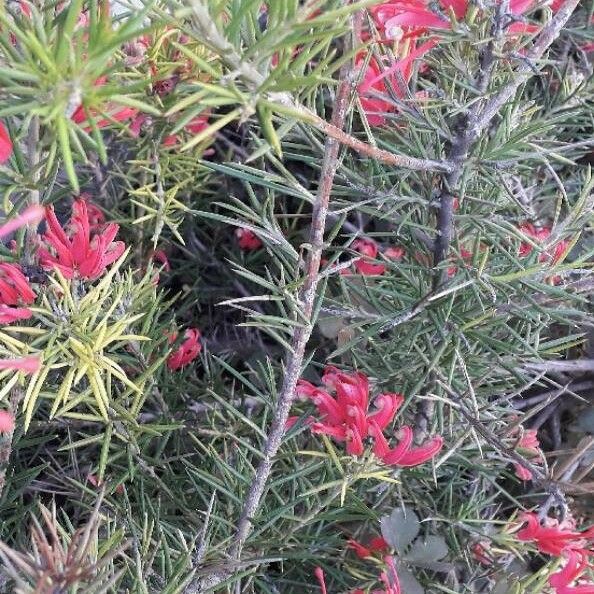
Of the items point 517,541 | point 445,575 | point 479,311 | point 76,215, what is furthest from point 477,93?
point 445,575

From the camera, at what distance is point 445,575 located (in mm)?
820

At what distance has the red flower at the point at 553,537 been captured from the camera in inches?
24.8

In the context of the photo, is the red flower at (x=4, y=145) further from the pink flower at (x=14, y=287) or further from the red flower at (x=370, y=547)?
the red flower at (x=370, y=547)

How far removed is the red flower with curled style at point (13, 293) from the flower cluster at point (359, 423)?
10.5 inches

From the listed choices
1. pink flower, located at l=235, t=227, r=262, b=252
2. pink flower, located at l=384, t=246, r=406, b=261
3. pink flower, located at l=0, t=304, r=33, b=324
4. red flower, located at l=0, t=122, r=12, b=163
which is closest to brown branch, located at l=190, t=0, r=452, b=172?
red flower, located at l=0, t=122, r=12, b=163

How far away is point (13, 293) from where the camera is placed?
20.8 inches

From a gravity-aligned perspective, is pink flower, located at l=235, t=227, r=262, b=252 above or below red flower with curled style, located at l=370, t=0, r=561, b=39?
below

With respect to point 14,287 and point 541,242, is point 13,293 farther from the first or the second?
point 541,242

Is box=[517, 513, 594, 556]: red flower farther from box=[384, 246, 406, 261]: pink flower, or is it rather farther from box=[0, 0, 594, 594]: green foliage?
box=[384, 246, 406, 261]: pink flower

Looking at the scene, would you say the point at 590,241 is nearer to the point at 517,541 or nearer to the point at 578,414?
the point at 578,414

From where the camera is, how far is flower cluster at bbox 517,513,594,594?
1.95 ft

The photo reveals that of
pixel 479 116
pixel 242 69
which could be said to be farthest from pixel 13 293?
pixel 479 116

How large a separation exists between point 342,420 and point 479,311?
7.9 inches

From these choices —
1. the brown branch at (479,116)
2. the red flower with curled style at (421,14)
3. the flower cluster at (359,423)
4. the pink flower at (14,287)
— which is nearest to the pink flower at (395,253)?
the brown branch at (479,116)
